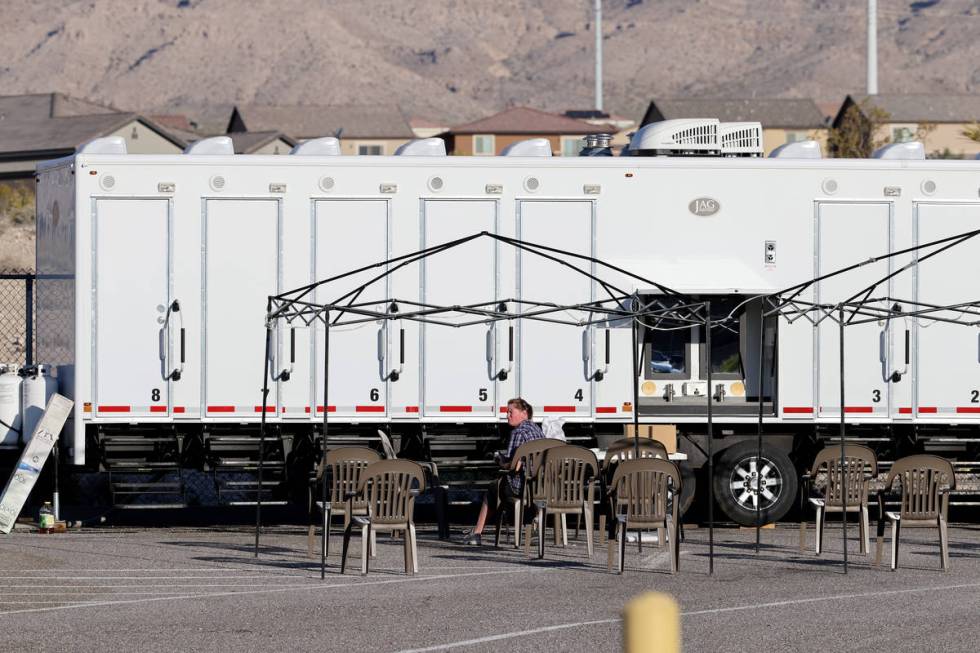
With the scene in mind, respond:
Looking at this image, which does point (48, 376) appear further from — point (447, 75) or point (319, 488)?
point (447, 75)

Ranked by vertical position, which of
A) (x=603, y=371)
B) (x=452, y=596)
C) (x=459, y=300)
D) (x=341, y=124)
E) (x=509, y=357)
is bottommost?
(x=452, y=596)

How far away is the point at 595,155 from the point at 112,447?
570 centimetres

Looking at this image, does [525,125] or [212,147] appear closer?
[212,147]

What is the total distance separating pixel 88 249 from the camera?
16031 millimetres

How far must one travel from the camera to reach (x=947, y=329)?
1678 centimetres

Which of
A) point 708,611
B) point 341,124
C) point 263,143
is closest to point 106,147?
point 708,611

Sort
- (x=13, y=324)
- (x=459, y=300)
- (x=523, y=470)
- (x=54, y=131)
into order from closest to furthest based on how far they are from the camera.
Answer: (x=523, y=470) → (x=459, y=300) → (x=13, y=324) → (x=54, y=131)

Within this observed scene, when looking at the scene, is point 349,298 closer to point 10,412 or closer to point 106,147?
point 106,147

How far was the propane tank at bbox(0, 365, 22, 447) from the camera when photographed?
1642 centimetres

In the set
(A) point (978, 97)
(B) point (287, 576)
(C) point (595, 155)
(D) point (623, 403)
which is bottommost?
(B) point (287, 576)

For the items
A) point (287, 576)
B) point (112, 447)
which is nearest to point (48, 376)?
point (112, 447)

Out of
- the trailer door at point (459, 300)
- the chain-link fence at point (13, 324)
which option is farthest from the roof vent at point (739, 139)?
the chain-link fence at point (13, 324)

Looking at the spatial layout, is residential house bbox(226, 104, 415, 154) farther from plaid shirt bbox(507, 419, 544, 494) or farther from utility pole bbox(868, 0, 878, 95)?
plaid shirt bbox(507, 419, 544, 494)

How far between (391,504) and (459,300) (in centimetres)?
377
